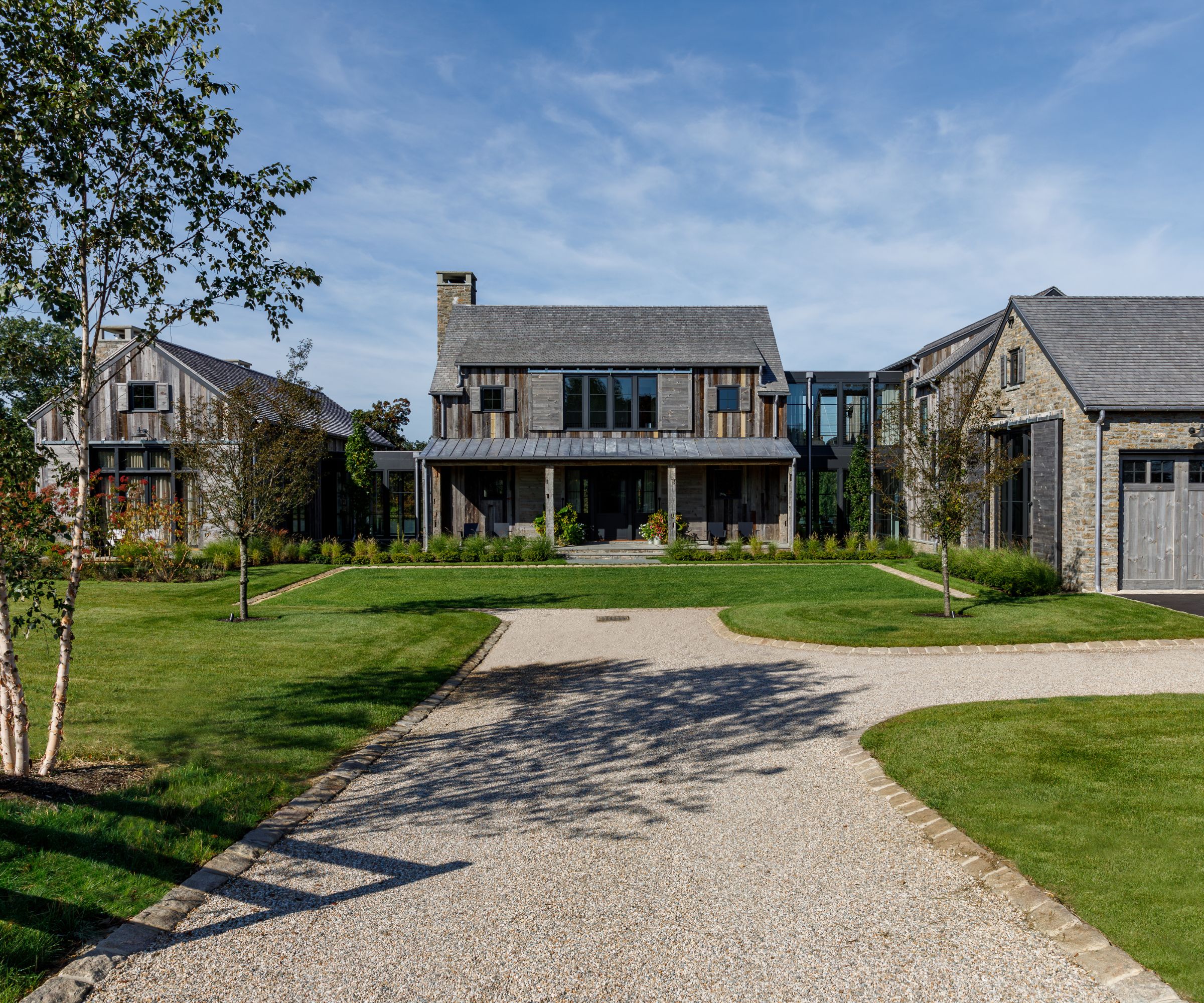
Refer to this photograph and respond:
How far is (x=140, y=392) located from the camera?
2525cm

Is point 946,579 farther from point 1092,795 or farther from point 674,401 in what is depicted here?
point 674,401

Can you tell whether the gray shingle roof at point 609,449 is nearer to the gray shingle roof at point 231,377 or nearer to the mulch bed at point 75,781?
the gray shingle roof at point 231,377

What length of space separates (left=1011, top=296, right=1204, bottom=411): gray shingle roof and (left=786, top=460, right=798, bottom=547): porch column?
8.41m

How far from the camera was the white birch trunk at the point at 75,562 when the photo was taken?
19.1 feet

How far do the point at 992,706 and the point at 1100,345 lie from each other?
40.6 ft

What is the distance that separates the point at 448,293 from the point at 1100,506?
76.7 feet

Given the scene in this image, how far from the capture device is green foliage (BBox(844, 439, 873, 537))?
26172 millimetres

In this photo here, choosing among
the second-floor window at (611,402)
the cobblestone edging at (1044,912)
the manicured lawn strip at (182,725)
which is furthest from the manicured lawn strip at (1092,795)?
the second-floor window at (611,402)

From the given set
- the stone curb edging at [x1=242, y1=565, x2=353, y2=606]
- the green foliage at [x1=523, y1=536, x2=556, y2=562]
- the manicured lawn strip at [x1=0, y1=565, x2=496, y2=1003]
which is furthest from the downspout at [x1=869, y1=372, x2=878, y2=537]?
the stone curb edging at [x1=242, y1=565, x2=353, y2=606]

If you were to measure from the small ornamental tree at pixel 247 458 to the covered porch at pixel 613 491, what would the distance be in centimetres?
1077

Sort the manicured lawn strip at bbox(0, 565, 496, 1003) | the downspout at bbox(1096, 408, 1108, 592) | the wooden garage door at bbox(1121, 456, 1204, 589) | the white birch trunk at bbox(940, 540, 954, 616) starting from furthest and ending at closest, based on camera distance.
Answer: the wooden garage door at bbox(1121, 456, 1204, 589) < the downspout at bbox(1096, 408, 1108, 592) < the white birch trunk at bbox(940, 540, 954, 616) < the manicured lawn strip at bbox(0, 565, 496, 1003)

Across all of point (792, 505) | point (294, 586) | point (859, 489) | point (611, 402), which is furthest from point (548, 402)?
point (294, 586)

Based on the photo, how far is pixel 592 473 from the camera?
26.9 meters

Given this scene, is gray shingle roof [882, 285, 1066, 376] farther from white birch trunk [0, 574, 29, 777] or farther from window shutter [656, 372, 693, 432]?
white birch trunk [0, 574, 29, 777]
